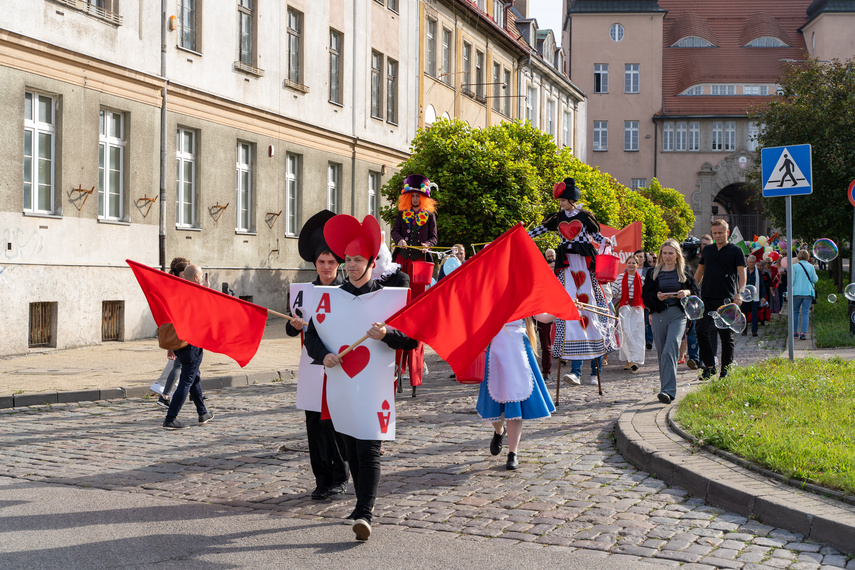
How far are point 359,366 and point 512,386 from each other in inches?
77.0

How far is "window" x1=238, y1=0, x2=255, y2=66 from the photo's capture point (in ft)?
76.7

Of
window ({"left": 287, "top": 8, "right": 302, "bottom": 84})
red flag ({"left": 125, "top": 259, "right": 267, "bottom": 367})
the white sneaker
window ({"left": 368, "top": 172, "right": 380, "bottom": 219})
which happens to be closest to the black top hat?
red flag ({"left": 125, "top": 259, "right": 267, "bottom": 367})

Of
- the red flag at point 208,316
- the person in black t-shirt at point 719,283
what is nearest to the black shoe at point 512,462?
the red flag at point 208,316

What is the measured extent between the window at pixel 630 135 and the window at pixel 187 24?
2075 inches

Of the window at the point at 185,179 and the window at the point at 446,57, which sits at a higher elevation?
the window at the point at 446,57

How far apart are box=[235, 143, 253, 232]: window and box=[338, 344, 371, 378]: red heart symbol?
18323 mm

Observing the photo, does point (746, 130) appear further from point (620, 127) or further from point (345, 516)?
point (345, 516)

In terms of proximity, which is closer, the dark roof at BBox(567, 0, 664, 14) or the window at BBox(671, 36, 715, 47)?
the dark roof at BBox(567, 0, 664, 14)

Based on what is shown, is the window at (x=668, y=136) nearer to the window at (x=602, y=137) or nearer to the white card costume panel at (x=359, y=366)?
the window at (x=602, y=137)

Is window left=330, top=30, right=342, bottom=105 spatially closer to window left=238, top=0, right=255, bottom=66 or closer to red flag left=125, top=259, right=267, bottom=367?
window left=238, top=0, right=255, bottom=66

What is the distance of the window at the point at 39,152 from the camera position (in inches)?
677

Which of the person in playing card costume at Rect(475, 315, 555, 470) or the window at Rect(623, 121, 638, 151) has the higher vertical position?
the window at Rect(623, 121, 638, 151)

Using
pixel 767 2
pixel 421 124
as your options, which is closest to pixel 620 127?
pixel 767 2

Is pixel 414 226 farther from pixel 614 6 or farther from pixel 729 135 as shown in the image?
pixel 614 6
